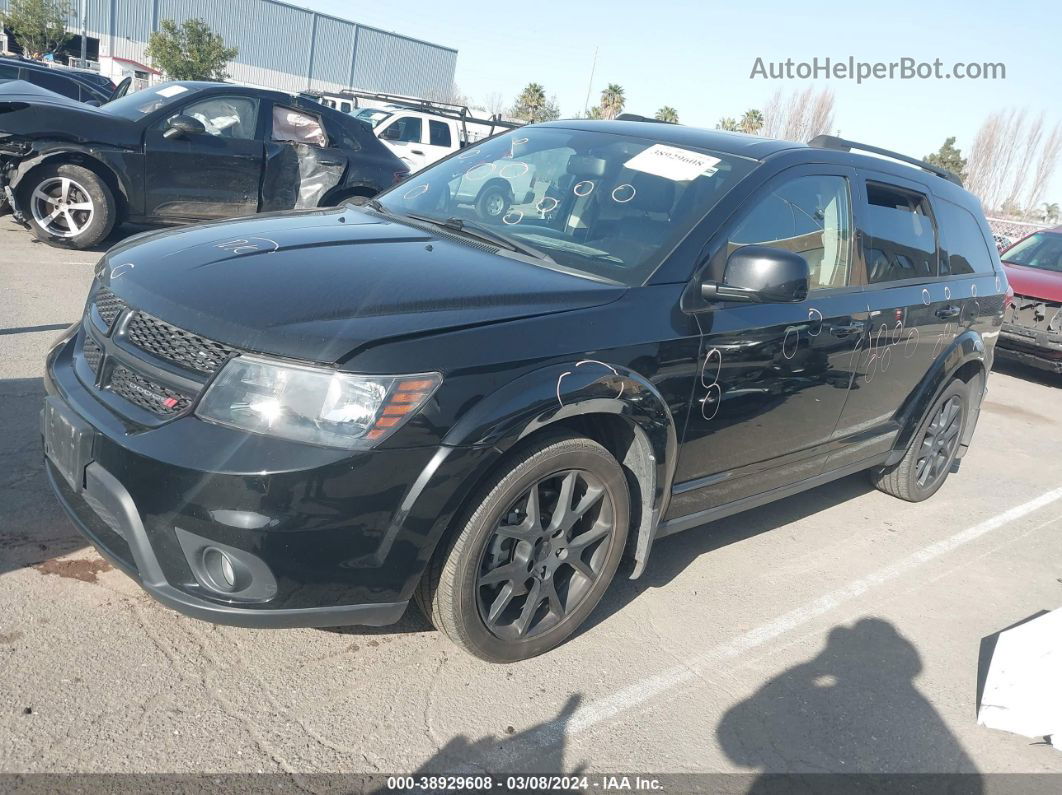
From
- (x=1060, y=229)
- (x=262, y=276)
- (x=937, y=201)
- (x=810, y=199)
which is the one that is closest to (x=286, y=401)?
(x=262, y=276)

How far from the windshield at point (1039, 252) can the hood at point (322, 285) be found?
9.42 meters

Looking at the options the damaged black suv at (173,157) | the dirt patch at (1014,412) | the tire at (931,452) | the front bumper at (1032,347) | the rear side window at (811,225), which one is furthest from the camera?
the front bumper at (1032,347)

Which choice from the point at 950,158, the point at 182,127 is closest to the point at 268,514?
the point at 182,127

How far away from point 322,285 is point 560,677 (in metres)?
1.55

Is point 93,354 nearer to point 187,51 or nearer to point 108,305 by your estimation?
point 108,305

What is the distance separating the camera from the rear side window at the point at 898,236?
13.9 feet

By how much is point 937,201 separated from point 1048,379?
A: 7159mm

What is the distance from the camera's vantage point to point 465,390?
2.57m

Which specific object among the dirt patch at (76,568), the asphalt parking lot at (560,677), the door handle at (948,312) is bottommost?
the dirt patch at (76,568)

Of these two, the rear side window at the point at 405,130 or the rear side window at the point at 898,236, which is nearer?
the rear side window at the point at 898,236

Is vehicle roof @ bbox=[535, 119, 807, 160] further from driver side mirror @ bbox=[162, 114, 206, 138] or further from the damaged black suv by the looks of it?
driver side mirror @ bbox=[162, 114, 206, 138]

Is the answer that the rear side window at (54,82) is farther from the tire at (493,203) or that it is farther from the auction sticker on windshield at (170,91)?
the tire at (493,203)

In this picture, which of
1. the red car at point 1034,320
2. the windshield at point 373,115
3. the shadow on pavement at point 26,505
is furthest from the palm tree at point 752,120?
the shadow on pavement at point 26,505

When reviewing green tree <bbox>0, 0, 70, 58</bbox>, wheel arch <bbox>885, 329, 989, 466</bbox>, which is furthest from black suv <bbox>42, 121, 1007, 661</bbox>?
green tree <bbox>0, 0, 70, 58</bbox>
